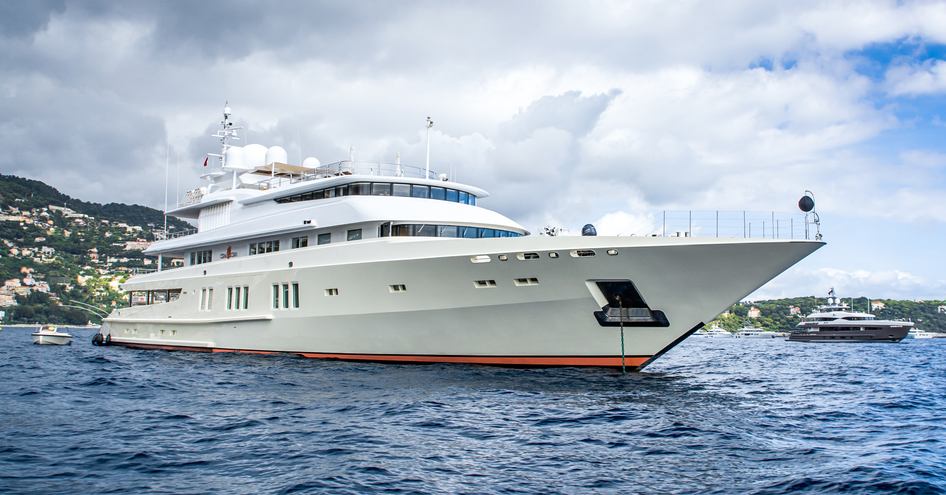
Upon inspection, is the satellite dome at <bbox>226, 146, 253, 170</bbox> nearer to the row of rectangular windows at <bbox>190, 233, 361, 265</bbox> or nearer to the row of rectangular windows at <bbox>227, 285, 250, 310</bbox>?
the row of rectangular windows at <bbox>190, 233, 361, 265</bbox>

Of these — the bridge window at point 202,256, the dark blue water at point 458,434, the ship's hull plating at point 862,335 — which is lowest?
the ship's hull plating at point 862,335

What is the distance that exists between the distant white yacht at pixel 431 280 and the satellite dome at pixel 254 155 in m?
2.58

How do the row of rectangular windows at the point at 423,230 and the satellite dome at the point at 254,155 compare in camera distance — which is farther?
the satellite dome at the point at 254,155

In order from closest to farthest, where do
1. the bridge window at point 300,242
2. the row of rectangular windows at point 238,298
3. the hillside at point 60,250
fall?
the bridge window at point 300,242, the row of rectangular windows at point 238,298, the hillside at point 60,250

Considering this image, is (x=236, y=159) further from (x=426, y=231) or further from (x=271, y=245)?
(x=426, y=231)

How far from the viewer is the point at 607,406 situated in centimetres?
1153

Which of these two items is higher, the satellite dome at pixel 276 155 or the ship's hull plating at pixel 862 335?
the satellite dome at pixel 276 155

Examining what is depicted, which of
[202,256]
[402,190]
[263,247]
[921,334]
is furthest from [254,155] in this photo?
[921,334]

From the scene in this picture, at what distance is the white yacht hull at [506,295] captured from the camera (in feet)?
48.1

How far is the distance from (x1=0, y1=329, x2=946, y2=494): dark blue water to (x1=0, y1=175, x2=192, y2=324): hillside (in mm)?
64057

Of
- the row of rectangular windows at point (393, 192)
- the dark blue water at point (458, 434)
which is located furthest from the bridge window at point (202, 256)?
the dark blue water at point (458, 434)

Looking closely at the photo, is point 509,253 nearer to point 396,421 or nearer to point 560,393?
point 560,393

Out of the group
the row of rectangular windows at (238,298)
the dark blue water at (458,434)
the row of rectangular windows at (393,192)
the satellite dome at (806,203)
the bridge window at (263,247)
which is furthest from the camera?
the bridge window at (263,247)

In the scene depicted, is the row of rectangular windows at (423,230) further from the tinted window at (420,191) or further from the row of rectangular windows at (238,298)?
the row of rectangular windows at (238,298)
